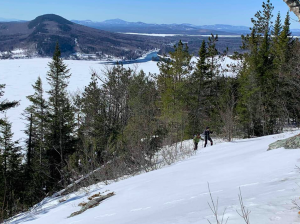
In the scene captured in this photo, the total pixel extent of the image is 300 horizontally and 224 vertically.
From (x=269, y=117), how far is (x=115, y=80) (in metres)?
14.0

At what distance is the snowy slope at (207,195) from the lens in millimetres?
3777

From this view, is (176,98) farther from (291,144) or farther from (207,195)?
(207,195)

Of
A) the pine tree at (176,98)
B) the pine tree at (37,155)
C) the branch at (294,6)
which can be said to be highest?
the branch at (294,6)

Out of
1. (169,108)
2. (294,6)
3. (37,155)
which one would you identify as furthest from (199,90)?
(294,6)

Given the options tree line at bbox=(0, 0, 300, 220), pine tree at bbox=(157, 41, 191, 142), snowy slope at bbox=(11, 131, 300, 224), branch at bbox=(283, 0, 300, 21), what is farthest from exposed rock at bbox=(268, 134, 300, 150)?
pine tree at bbox=(157, 41, 191, 142)

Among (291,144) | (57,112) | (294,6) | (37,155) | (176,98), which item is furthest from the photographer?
(37,155)

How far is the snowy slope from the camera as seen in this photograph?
3777 millimetres

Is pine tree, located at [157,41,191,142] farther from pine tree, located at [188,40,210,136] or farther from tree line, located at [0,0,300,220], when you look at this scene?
pine tree, located at [188,40,210,136]

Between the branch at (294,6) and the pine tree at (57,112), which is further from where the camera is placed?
the pine tree at (57,112)

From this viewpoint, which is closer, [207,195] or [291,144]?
[207,195]

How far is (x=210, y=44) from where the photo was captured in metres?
29.8

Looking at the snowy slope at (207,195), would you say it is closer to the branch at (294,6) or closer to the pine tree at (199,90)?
the branch at (294,6)

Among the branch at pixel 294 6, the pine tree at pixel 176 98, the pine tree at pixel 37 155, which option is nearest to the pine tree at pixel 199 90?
the pine tree at pixel 176 98

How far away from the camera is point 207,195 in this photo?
16.8 ft
